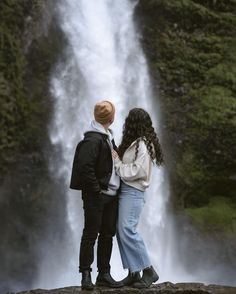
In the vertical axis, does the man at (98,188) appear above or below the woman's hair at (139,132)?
below

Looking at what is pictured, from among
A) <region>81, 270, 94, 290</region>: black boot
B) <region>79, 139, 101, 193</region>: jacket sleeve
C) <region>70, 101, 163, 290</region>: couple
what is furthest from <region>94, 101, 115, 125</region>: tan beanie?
<region>81, 270, 94, 290</region>: black boot

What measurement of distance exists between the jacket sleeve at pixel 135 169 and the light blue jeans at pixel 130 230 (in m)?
0.15

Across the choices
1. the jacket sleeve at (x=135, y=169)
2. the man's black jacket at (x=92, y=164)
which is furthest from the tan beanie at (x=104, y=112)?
the jacket sleeve at (x=135, y=169)

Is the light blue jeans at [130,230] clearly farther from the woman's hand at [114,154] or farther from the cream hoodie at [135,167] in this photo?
the woman's hand at [114,154]

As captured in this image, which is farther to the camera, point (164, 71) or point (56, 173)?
point (164, 71)

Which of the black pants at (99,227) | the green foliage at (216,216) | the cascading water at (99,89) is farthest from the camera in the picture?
the green foliage at (216,216)

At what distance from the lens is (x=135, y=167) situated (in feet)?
17.5

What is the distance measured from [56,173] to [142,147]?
23.2 ft

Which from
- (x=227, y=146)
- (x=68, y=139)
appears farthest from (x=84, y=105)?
(x=227, y=146)

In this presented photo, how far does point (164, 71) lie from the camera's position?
47.4 feet

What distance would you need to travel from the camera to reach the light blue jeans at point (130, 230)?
17.8 ft

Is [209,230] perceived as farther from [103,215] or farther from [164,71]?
[103,215]

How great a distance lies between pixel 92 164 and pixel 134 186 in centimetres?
58

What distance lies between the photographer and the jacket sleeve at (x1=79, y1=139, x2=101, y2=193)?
201 inches
